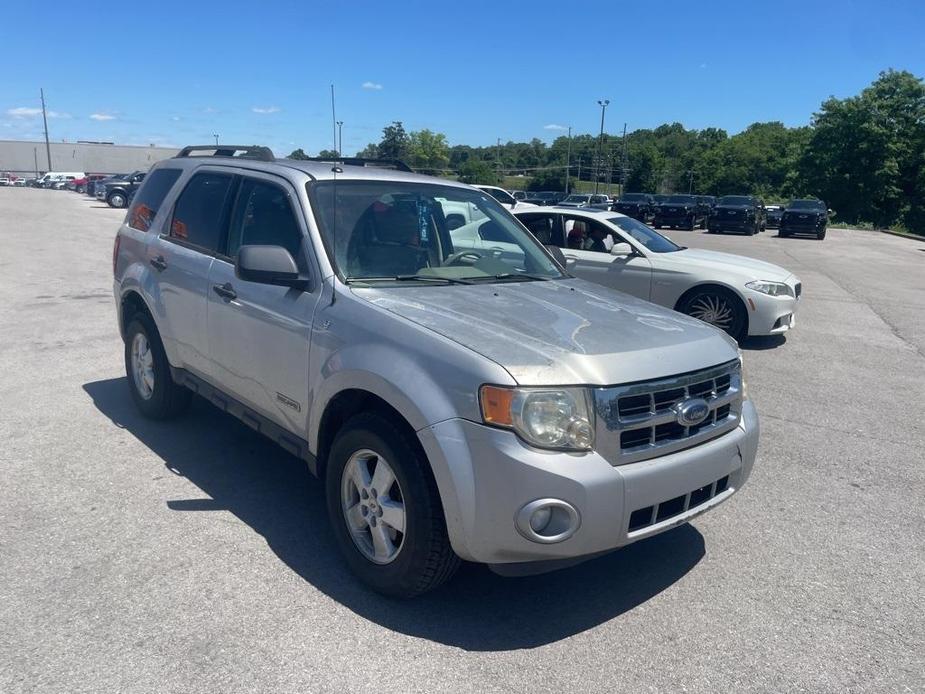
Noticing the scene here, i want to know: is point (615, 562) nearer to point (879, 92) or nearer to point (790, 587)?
point (790, 587)

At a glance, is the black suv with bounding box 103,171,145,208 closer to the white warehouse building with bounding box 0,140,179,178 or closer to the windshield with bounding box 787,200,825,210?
the windshield with bounding box 787,200,825,210

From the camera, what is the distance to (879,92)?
187 ft

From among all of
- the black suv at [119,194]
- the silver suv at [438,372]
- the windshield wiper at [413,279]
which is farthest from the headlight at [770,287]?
the black suv at [119,194]

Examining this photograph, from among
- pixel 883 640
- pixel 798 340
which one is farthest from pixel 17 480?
pixel 798 340

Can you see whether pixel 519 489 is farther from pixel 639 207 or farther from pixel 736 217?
pixel 639 207

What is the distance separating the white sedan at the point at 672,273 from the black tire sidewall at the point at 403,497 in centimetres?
604

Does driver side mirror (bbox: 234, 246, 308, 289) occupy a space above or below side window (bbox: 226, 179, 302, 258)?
below

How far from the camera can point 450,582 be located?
371 centimetres

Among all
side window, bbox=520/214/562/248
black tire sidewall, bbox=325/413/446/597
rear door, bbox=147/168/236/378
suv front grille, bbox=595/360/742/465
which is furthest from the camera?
side window, bbox=520/214/562/248

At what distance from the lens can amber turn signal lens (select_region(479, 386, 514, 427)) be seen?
2.97 meters

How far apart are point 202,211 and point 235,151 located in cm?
80

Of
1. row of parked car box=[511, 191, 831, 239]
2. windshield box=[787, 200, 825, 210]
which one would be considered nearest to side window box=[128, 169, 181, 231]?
row of parked car box=[511, 191, 831, 239]

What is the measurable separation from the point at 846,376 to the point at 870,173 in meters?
56.4

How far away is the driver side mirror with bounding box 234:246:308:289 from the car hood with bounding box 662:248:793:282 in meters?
6.81
